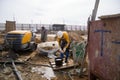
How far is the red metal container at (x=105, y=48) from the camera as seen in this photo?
328 centimetres

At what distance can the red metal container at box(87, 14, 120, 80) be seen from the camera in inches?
129

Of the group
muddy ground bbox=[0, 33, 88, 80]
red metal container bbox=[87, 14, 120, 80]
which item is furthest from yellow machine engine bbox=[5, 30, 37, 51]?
red metal container bbox=[87, 14, 120, 80]

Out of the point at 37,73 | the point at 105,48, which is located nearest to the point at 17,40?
the point at 37,73

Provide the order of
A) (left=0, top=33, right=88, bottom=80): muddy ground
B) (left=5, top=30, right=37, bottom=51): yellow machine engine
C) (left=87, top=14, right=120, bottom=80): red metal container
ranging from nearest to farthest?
(left=87, top=14, right=120, bottom=80): red metal container < (left=0, top=33, right=88, bottom=80): muddy ground < (left=5, top=30, right=37, bottom=51): yellow machine engine

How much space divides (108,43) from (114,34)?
12.0 inches

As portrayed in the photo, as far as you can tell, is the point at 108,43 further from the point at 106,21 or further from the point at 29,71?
the point at 29,71

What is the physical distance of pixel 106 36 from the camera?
365 centimetres

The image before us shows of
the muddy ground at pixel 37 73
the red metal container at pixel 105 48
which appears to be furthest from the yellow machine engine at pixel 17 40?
the red metal container at pixel 105 48

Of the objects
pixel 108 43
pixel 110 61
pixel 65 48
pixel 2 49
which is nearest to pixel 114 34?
pixel 108 43

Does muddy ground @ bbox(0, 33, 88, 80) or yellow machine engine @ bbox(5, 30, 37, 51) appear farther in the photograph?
yellow machine engine @ bbox(5, 30, 37, 51)

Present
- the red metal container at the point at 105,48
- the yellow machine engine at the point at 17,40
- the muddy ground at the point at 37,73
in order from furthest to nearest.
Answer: the yellow machine engine at the point at 17,40 < the muddy ground at the point at 37,73 < the red metal container at the point at 105,48

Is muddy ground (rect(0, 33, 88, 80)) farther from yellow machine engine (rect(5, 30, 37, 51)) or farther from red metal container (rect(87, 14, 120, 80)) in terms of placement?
red metal container (rect(87, 14, 120, 80))

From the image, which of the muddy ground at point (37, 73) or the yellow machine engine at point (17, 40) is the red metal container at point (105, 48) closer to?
the muddy ground at point (37, 73)

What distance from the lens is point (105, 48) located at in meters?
3.71
